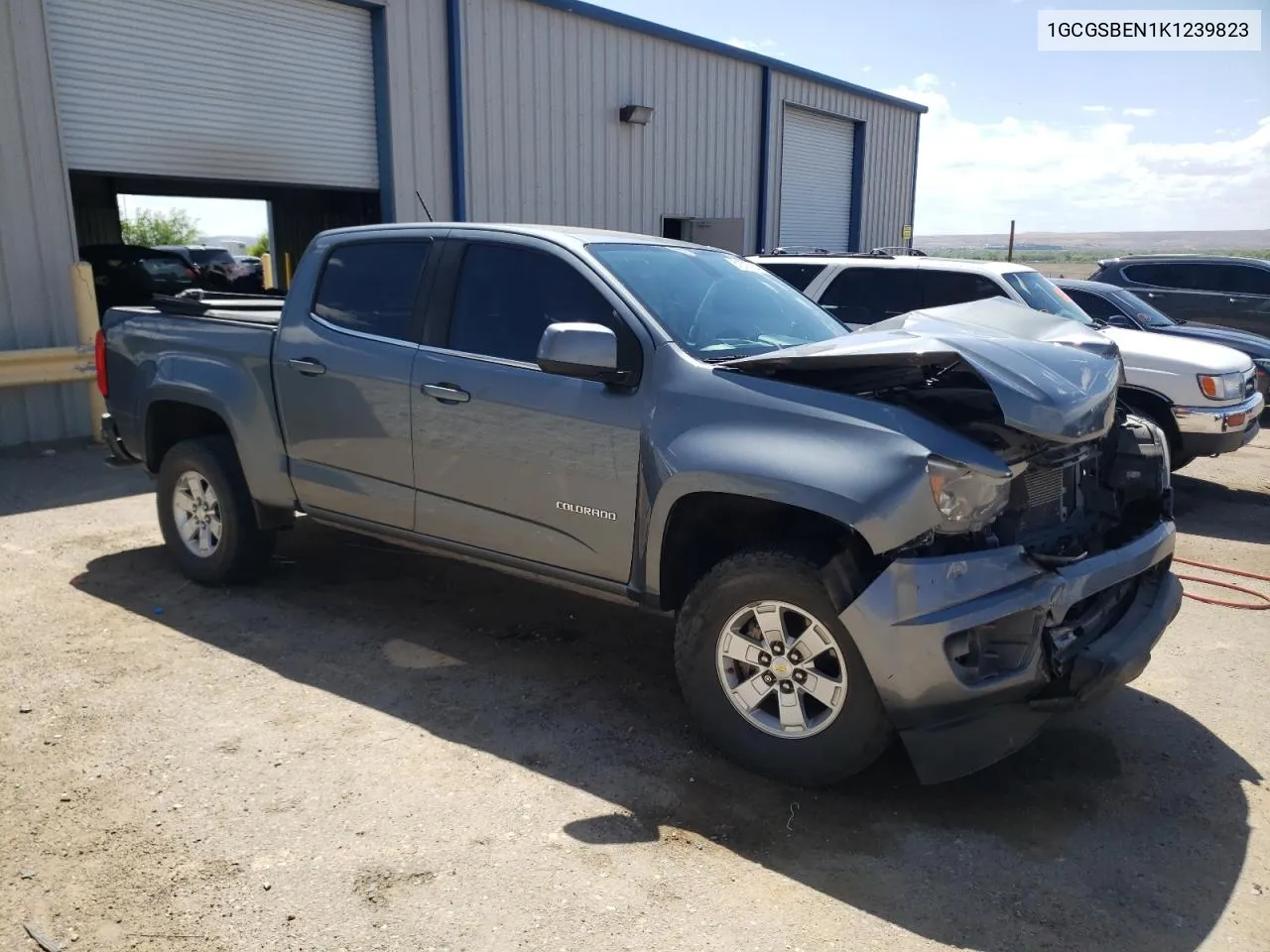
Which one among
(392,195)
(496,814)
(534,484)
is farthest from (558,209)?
(496,814)

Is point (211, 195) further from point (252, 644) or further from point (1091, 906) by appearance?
point (1091, 906)

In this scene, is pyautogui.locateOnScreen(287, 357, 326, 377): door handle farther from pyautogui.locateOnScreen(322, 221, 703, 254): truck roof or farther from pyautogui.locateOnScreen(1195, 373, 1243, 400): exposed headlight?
pyautogui.locateOnScreen(1195, 373, 1243, 400): exposed headlight

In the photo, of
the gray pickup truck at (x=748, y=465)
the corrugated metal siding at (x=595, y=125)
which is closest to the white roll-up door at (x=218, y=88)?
the corrugated metal siding at (x=595, y=125)

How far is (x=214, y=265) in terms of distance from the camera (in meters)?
19.7

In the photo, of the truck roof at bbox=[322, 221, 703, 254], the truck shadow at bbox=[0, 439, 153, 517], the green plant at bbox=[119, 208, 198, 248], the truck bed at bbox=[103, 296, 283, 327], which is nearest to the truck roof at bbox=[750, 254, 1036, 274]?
the truck roof at bbox=[322, 221, 703, 254]

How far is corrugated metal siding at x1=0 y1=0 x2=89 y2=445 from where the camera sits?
9.06 metres

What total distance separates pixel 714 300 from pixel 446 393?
123cm

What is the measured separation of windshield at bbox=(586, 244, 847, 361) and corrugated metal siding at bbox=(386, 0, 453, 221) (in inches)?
330

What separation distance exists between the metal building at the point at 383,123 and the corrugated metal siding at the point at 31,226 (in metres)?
0.02

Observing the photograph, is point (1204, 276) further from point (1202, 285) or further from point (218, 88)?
point (218, 88)

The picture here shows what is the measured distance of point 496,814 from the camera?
3391 millimetres

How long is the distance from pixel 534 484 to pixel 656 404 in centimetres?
68

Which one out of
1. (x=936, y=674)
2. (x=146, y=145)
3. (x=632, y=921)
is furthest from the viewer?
(x=146, y=145)

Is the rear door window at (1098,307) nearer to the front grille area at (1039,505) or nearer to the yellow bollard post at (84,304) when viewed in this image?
the front grille area at (1039,505)
